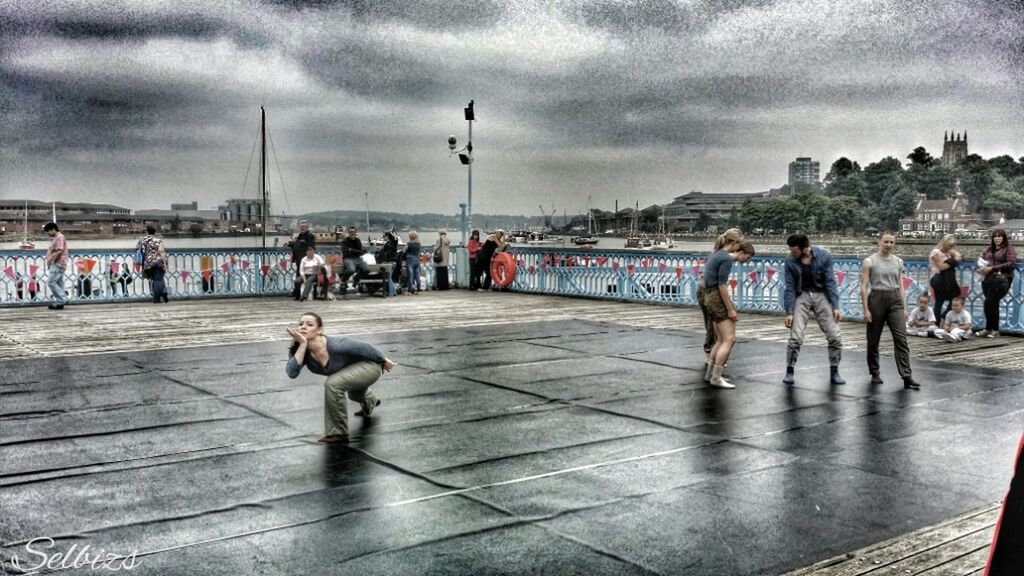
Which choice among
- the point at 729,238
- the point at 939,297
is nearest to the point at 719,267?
the point at 729,238

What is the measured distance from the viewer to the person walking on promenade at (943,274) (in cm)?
1614

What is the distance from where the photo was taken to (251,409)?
9.47m

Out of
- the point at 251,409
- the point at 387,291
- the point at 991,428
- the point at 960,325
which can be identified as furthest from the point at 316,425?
the point at 387,291

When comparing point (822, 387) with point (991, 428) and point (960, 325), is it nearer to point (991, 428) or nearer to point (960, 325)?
point (991, 428)

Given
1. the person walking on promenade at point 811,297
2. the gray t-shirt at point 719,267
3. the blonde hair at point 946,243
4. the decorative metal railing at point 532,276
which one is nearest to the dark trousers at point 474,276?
the decorative metal railing at point 532,276

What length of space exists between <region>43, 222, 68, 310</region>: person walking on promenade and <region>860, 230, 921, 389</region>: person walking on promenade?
17280 millimetres

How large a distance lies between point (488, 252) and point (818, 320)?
694 inches

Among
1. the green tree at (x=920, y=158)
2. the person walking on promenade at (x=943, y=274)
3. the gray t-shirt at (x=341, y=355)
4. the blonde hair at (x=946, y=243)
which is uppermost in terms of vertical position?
the green tree at (x=920, y=158)

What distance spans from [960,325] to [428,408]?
11.3 meters

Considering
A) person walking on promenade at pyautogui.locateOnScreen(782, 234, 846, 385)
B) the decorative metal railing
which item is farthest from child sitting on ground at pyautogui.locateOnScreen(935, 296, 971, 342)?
person walking on promenade at pyautogui.locateOnScreen(782, 234, 846, 385)

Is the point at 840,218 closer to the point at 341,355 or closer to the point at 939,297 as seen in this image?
the point at 939,297

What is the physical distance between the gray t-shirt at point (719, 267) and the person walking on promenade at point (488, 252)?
16.9m

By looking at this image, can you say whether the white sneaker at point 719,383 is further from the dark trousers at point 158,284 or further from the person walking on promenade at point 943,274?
the dark trousers at point 158,284

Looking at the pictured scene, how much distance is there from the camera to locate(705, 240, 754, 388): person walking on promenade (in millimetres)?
10742
